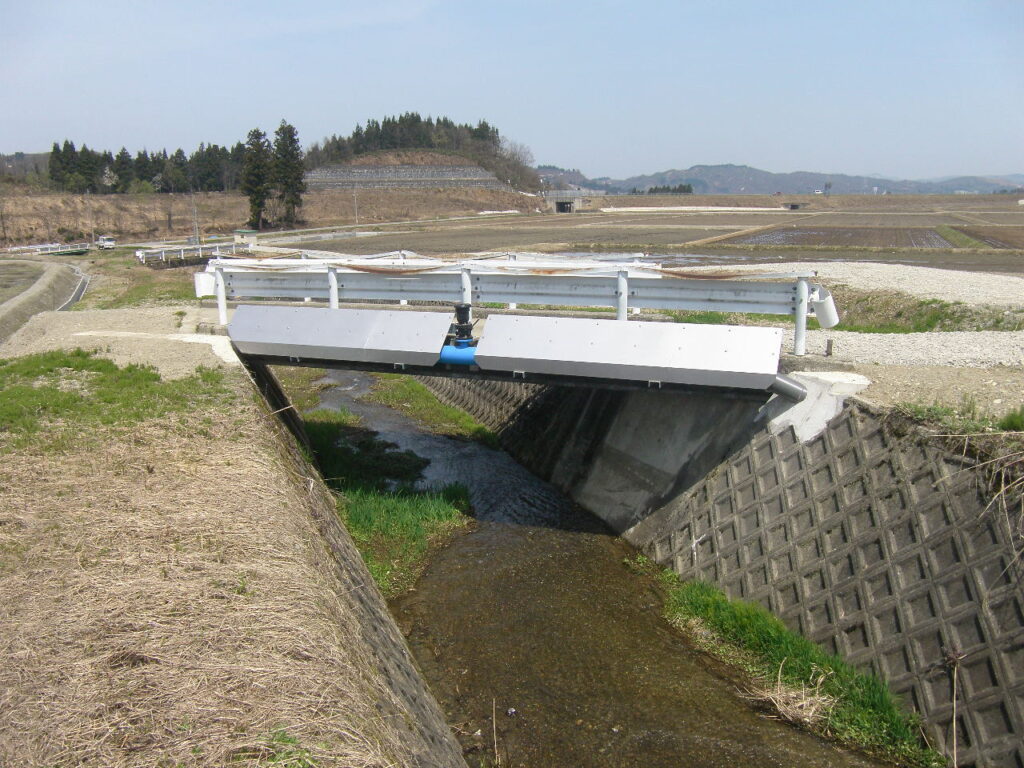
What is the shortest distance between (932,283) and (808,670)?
51.0 ft

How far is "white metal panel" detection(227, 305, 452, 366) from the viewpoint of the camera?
11.0 meters

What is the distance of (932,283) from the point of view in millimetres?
20109

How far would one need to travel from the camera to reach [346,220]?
329ft

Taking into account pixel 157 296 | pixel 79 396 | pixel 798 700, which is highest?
pixel 157 296

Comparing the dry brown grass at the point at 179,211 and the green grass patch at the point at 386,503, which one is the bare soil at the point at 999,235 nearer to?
the green grass patch at the point at 386,503

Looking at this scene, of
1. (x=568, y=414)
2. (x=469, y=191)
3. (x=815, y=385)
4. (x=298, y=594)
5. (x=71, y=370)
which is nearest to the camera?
(x=298, y=594)

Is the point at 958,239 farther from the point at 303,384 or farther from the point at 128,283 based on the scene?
the point at 128,283

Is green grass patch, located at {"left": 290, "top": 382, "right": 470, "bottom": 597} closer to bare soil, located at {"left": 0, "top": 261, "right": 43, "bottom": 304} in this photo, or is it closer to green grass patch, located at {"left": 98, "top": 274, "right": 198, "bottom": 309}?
green grass patch, located at {"left": 98, "top": 274, "right": 198, "bottom": 309}

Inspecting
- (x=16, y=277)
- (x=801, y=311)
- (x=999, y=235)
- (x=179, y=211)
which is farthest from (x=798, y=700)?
(x=179, y=211)

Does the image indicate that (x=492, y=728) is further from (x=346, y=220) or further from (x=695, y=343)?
(x=346, y=220)

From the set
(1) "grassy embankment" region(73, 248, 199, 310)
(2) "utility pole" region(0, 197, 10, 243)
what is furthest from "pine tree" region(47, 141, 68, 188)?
(1) "grassy embankment" region(73, 248, 199, 310)

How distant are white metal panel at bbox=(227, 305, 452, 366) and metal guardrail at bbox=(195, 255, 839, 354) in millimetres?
478

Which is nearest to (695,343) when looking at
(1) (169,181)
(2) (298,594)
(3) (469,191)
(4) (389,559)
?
(4) (389,559)

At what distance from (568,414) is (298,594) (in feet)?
27.8
